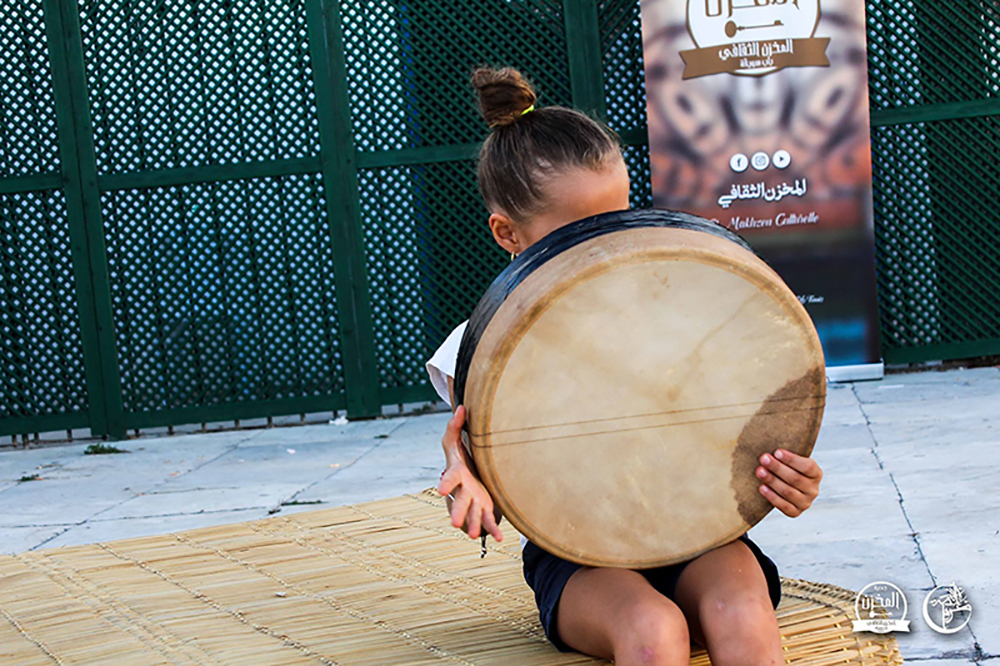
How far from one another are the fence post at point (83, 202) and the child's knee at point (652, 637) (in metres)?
4.35

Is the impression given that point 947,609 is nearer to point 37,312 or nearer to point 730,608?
point 730,608

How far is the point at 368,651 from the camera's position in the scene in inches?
80.4

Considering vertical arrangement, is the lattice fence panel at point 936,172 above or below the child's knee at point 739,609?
above

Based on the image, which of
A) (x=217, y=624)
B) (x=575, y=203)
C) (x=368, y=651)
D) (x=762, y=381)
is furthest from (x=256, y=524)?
(x=762, y=381)

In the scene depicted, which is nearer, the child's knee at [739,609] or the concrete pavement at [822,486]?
the child's knee at [739,609]

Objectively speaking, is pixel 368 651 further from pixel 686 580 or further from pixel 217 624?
pixel 686 580

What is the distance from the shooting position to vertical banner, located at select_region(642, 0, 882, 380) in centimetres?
493

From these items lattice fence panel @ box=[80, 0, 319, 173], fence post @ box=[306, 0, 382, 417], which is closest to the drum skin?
fence post @ box=[306, 0, 382, 417]

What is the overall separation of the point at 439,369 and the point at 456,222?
353cm

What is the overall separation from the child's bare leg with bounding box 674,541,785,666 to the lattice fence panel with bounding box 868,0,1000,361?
388cm

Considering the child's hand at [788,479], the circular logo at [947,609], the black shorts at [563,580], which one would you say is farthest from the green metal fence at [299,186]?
the child's hand at [788,479]

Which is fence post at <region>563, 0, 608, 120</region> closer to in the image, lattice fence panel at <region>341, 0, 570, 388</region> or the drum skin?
lattice fence panel at <region>341, 0, 570, 388</region>

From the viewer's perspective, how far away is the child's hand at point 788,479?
5.56 feet

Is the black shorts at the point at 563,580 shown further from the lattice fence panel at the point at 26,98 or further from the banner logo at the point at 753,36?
the lattice fence panel at the point at 26,98
